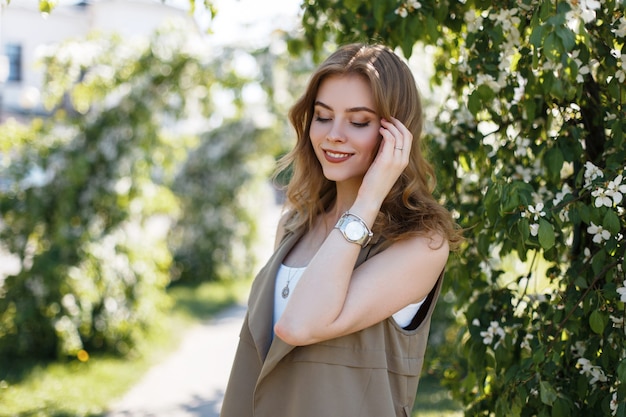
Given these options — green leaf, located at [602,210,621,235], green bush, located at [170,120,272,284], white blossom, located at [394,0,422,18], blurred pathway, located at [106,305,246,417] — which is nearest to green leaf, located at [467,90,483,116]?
white blossom, located at [394,0,422,18]

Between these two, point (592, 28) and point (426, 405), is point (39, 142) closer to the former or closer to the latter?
point (426, 405)

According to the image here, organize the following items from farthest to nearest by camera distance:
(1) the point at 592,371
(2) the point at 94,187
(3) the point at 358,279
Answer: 1. (2) the point at 94,187
2. (1) the point at 592,371
3. (3) the point at 358,279

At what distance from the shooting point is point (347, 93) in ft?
6.90

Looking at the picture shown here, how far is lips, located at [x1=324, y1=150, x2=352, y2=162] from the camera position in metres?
2.13

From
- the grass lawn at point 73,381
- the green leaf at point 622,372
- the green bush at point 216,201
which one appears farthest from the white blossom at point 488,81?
the green bush at point 216,201

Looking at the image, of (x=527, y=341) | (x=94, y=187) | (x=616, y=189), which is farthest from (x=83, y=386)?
(x=616, y=189)

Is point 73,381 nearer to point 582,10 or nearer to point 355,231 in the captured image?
point 355,231

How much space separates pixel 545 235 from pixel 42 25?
26837 millimetres

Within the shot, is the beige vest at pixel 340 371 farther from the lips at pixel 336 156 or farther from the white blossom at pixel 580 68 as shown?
the white blossom at pixel 580 68

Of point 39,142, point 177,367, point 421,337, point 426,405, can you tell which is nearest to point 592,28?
point 421,337

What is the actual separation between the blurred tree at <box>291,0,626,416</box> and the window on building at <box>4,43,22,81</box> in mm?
26433

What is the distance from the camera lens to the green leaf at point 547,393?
216 cm

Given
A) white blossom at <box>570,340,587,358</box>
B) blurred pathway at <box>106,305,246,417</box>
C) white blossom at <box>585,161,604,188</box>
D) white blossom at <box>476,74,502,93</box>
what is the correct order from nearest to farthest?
white blossom at <box>585,161,604,188</box> → white blossom at <box>570,340,587,358</box> → white blossom at <box>476,74,502,93</box> → blurred pathway at <box>106,305,246,417</box>

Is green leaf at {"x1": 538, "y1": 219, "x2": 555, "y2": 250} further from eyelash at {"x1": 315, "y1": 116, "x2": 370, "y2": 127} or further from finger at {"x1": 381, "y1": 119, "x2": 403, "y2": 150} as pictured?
eyelash at {"x1": 315, "y1": 116, "x2": 370, "y2": 127}
